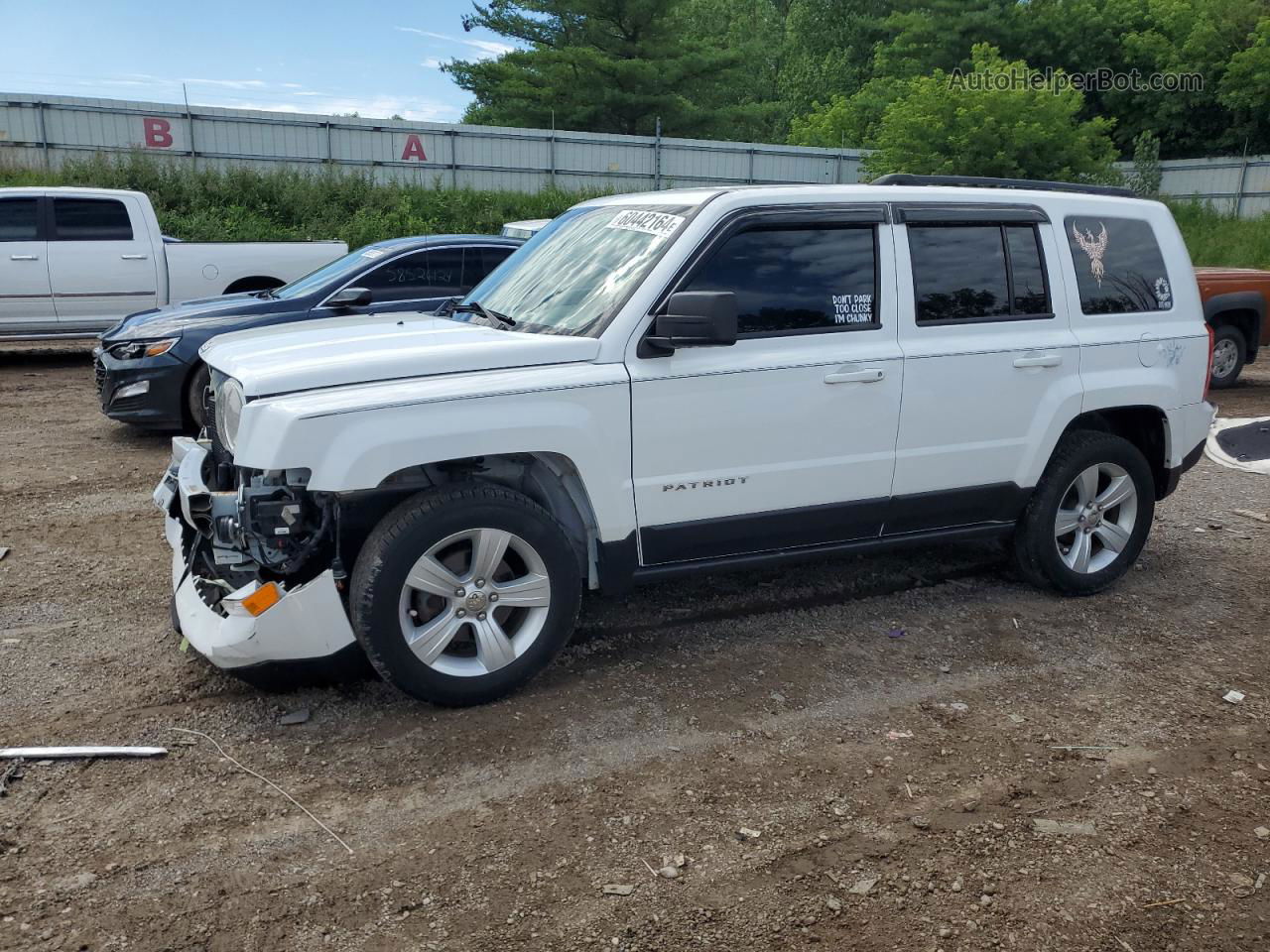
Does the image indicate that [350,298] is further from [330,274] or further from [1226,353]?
[1226,353]

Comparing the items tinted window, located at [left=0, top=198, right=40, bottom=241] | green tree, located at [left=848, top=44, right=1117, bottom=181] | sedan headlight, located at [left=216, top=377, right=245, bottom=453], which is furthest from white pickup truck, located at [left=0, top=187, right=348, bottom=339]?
green tree, located at [left=848, top=44, right=1117, bottom=181]

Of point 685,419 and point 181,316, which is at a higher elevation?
point 181,316

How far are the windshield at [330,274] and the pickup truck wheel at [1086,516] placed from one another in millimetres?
5881

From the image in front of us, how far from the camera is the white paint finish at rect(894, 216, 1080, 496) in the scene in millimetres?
4820

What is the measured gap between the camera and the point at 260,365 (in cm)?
405

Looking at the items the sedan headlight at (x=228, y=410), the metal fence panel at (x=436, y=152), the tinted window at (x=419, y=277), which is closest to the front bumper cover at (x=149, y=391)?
the tinted window at (x=419, y=277)

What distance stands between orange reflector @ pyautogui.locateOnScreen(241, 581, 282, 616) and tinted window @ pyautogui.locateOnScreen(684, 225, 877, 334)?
2.01 meters

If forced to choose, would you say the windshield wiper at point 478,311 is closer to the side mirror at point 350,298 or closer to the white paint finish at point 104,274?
the side mirror at point 350,298

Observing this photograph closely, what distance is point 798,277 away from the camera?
463cm

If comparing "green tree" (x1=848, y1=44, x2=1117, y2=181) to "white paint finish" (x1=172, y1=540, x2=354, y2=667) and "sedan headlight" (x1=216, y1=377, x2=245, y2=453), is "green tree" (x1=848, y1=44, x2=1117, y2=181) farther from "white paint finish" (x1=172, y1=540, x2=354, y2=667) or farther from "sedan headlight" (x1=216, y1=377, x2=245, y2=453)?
"white paint finish" (x1=172, y1=540, x2=354, y2=667)

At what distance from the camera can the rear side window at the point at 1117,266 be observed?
5332 millimetres

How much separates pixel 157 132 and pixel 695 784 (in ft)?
77.5

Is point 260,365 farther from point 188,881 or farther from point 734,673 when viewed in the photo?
point 734,673

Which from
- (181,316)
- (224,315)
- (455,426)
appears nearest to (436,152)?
(181,316)
